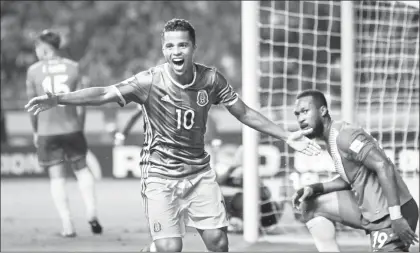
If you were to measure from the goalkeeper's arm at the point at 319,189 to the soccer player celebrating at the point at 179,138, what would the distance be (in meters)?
0.73

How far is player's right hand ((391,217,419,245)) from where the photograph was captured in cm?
659

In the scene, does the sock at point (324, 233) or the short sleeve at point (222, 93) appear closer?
the short sleeve at point (222, 93)

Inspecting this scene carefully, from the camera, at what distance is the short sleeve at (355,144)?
6656 millimetres

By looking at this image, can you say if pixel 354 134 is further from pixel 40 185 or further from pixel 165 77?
pixel 40 185

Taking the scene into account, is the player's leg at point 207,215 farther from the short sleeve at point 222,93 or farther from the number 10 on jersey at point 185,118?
the short sleeve at point 222,93

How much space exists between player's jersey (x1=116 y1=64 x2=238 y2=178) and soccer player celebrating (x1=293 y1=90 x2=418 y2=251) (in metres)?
0.76

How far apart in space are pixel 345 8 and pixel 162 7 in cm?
1060

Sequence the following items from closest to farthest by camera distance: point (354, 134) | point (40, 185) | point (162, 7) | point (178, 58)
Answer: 1. point (178, 58)
2. point (354, 134)
3. point (40, 185)
4. point (162, 7)

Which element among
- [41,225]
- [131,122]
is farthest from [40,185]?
[131,122]

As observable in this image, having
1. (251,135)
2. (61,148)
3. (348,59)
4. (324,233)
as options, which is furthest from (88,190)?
(324,233)

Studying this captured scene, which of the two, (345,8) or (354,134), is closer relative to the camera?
(354,134)

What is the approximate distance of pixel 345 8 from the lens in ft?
33.1

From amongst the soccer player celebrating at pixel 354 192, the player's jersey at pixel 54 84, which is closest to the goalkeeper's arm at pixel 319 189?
the soccer player celebrating at pixel 354 192

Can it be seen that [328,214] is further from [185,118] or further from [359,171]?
[185,118]
